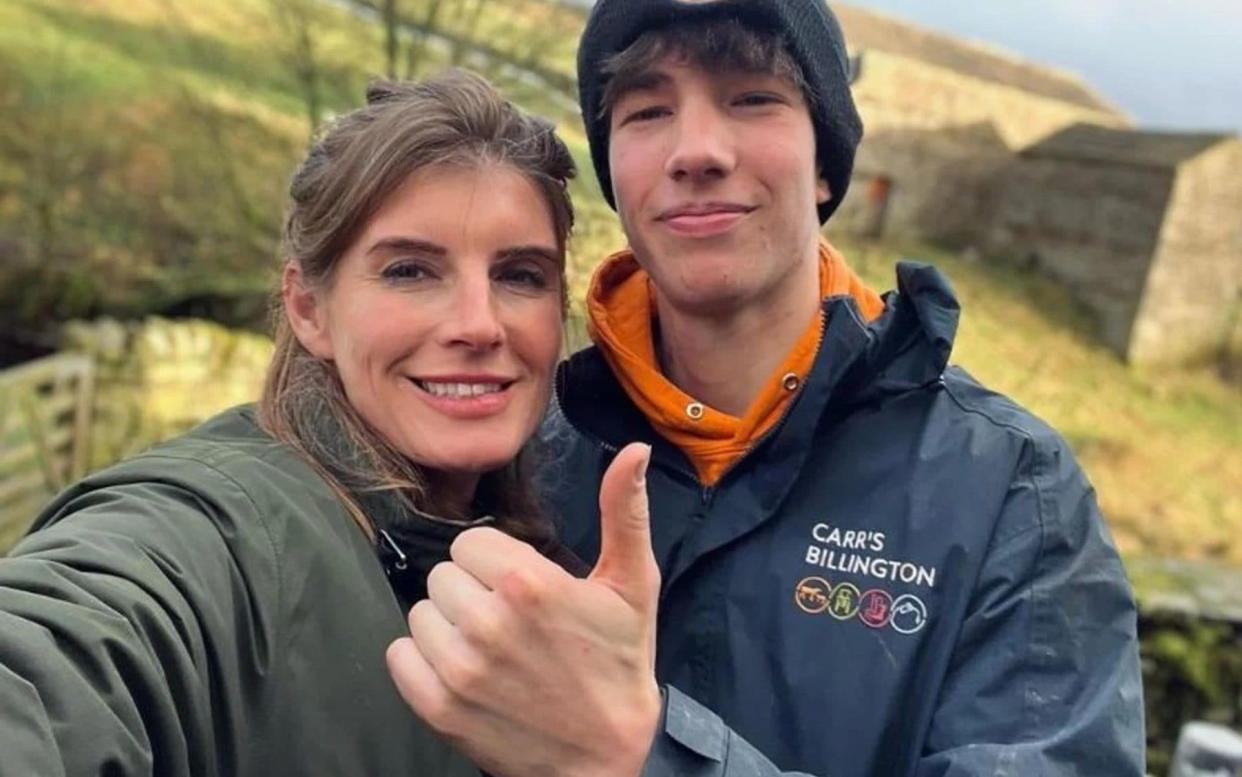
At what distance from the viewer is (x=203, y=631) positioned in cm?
102

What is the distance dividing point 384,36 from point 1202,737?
611 cm

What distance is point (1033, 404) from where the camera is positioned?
33.4 feet

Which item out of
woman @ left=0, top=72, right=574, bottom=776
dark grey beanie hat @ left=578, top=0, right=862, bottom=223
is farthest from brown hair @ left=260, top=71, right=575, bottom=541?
dark grey beanie hat @ left=578, top=0, right=862, bottom=223

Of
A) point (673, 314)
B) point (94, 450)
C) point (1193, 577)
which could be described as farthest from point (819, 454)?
point (94, 450)

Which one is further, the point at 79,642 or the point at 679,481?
the point at 679,481

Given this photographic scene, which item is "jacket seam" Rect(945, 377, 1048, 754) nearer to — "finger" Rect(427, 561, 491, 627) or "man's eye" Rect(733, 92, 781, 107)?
"man's eye" Rect(733, 92, 781, 107)

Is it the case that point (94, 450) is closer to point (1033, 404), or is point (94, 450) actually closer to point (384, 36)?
point (384, 36)

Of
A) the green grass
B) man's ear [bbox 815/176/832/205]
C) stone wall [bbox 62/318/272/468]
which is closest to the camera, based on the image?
man's ear [bbox 815/176/832/205]

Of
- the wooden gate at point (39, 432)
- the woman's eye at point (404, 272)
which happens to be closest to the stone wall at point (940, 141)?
the wooden gate at point (39, 432)

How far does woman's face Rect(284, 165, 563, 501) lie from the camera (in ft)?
4.65

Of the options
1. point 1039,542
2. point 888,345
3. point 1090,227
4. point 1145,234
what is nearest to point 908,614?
point 1039,542

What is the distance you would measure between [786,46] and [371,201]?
0.65 metres

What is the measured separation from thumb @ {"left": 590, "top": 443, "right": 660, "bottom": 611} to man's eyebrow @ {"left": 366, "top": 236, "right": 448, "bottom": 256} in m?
0.58

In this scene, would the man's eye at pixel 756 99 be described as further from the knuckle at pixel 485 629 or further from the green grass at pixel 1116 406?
the green grass at pixel 1116 406
